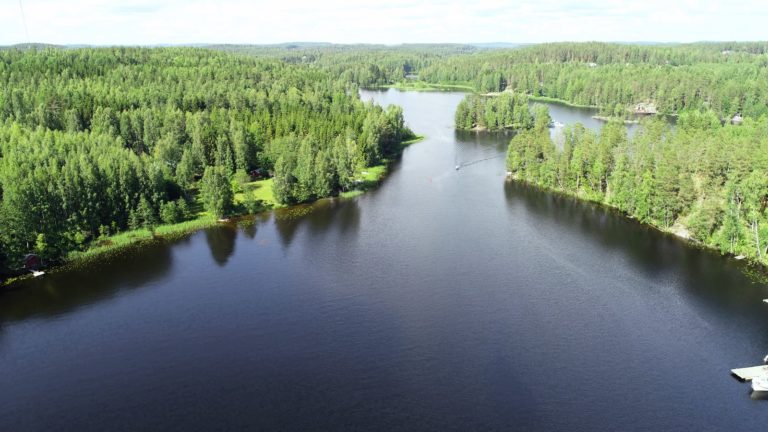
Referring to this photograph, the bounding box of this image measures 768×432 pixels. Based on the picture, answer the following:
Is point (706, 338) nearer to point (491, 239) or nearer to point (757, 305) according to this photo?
point (757, 305)

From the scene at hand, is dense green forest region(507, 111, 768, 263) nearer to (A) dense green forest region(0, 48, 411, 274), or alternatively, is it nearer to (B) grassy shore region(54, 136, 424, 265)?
(B) grassy shore region(54, 136, 424, 265)

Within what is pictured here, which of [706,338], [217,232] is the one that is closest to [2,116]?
[217,232]

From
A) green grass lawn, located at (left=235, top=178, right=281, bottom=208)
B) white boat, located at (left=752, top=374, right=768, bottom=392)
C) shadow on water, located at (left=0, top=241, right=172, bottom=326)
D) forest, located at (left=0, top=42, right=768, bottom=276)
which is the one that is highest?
forest, located at (left=0, top=42, right=768, bottom=276)

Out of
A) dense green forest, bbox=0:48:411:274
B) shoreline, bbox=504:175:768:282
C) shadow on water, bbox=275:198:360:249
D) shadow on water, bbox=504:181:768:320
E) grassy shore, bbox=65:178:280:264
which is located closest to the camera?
shadow on water, bbox=504:181:768:320

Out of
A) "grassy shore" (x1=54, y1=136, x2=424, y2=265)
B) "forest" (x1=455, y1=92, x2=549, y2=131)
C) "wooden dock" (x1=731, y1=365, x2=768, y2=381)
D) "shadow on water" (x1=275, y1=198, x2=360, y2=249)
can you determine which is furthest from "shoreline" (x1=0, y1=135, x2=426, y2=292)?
"forest" (x1=455, y1=92, x2=549, y2=131)

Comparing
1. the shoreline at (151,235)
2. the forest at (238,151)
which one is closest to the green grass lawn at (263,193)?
the shoreline at (151,235)
